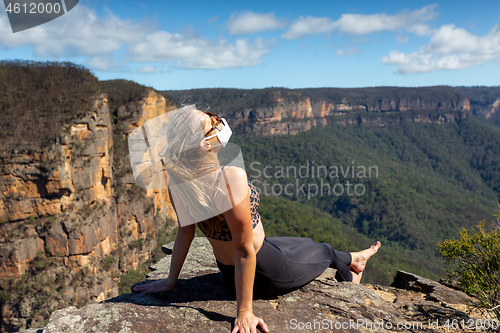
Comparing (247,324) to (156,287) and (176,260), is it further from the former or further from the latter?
(156,287)

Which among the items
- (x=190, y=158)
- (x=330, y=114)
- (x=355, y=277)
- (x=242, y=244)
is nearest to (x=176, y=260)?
(x=242, y=244)

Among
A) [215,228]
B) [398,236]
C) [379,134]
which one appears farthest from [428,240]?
[379,134]

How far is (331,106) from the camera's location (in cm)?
11488

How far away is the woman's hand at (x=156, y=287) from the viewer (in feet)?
10.6

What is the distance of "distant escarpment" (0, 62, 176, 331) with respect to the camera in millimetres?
17859

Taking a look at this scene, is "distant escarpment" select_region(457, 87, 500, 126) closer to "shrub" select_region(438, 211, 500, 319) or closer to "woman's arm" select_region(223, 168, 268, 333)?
"shrub" select_region(438, 211, 500, 319)

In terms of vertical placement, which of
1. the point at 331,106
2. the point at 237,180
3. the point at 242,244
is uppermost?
the point at 331,106

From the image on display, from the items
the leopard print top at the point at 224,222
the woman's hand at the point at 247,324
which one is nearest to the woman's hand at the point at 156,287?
the leopard print top at the point at 224,222

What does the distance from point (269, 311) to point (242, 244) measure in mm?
859

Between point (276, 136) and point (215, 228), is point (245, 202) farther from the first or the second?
point (276, 136)

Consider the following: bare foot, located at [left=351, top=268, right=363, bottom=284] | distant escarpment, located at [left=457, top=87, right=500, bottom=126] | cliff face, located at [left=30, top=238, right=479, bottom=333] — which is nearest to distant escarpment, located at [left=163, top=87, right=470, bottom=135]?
distant escarpment, located at [left=457, top=87, right=500, bottom=126]

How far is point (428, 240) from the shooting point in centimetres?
5378

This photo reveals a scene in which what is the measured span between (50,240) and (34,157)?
16.6 ft

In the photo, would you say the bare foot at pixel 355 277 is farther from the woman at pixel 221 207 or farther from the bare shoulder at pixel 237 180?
the bare shoulder at pixel 237 180
